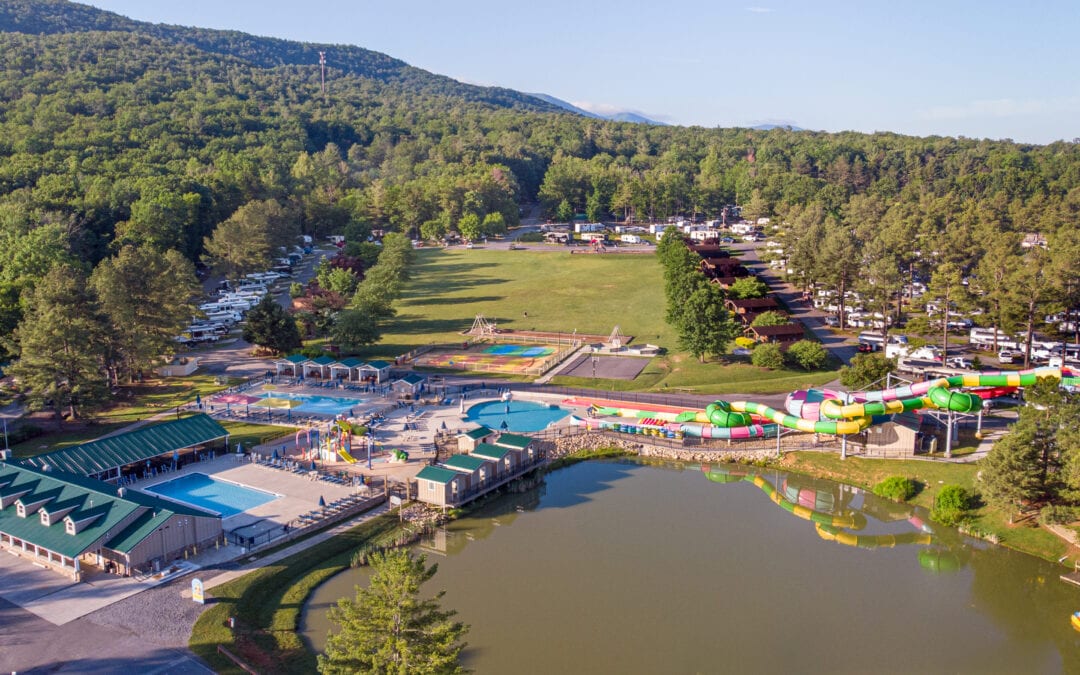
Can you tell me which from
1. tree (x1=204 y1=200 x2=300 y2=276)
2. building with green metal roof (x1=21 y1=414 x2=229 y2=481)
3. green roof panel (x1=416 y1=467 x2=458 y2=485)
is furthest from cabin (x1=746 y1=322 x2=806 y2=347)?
tree (x1=204 y1=200 x2=300 y2=276)

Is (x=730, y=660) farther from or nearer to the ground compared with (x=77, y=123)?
nearer to the ground

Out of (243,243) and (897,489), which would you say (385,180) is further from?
(897,489)

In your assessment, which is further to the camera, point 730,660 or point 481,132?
point 481,132

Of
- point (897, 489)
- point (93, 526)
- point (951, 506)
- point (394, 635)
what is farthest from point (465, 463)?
point (951, 506)

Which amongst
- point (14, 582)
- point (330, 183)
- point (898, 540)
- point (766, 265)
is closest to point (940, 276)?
point (898, 540)

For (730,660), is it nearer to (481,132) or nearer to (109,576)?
(109,576)

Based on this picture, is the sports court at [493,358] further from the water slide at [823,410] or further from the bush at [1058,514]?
the bush at [1058,514]
